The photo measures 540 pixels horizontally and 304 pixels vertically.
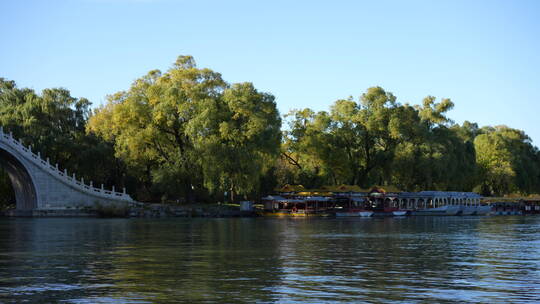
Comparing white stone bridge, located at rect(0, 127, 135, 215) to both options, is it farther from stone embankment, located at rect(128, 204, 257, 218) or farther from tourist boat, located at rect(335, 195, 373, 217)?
tourist boat, located at rect(335, 195, 373, 217)

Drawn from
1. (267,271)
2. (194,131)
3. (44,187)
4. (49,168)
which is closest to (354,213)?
(194,131)

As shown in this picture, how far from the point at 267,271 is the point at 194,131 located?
166ft

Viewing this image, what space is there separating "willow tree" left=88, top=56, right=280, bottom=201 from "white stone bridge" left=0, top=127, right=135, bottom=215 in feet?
18.6

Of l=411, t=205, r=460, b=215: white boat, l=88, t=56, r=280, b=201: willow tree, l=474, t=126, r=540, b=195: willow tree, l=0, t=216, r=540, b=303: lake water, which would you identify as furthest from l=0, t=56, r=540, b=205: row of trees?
l=0, t=216, r=540, b=303: lake water

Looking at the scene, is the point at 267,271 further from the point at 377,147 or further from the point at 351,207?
the point at 377,147

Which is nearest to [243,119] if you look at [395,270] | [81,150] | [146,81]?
[146,81]

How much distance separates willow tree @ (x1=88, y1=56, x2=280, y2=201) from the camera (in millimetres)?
71938

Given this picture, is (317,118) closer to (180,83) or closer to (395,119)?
(395,119)

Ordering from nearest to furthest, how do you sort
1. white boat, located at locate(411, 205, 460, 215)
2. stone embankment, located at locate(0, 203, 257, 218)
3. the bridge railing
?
the bridge railing → stone embankment, located at locate(0, 203, 257, 218) → white boat, located at locate(411, 205, 460, 215)

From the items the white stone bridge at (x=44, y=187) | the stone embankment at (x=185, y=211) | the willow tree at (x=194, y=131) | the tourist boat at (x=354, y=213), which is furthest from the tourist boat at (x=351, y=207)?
the white stone bridge at (x=44, y=187)

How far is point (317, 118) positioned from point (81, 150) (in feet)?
95.5

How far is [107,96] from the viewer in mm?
85500

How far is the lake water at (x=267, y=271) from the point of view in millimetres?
17656

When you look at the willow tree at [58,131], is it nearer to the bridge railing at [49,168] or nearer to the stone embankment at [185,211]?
the bridge railing at [49,168]
